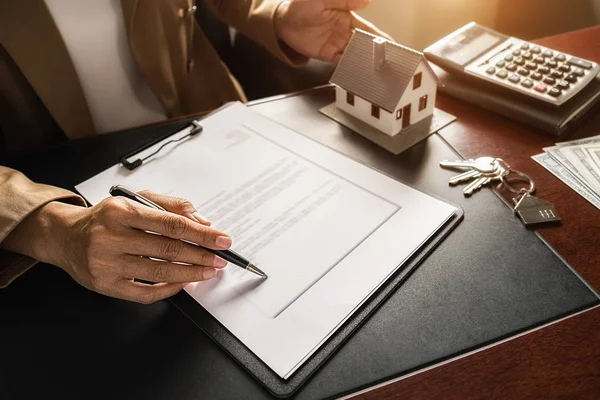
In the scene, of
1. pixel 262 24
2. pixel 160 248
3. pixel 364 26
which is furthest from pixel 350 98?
pixel 160 248

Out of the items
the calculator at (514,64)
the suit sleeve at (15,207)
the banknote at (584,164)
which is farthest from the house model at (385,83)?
the suit sleeve at (15,207)

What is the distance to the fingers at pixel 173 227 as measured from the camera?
0.49m

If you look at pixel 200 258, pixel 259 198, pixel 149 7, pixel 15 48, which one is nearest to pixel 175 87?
pixel 149 7

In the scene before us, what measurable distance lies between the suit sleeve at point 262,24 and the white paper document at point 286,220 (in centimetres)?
22

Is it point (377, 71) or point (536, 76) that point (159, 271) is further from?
point (536, 76)

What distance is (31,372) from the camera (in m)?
0.46

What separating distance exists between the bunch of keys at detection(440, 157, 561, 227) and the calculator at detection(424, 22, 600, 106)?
14cm

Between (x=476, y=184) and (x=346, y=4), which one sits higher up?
(x=346, y=4)

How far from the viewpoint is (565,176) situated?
61cm

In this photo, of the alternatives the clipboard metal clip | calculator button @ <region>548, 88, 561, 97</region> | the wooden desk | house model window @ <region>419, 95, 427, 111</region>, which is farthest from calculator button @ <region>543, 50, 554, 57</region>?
the clipboard metal clip

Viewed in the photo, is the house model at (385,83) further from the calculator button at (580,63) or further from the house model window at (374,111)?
the calculator button at (580,63)

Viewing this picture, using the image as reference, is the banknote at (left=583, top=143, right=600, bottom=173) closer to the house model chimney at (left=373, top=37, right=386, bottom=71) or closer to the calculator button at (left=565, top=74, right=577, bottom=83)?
the calculator button at (left=565, top=74, right=577, bottom=83)

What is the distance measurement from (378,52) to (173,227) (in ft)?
1.26

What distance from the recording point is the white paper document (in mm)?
474
